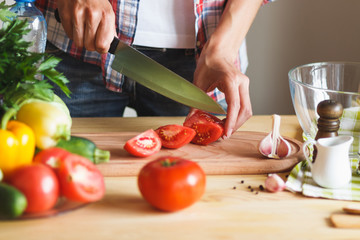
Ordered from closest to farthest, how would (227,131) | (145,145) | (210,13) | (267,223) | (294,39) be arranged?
1. (267,223)
2. (145,145)
3. (227,131)
4. (210,13)
5. (294,39)

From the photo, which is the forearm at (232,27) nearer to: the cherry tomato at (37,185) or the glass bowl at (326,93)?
the glass bowl at (326,93)

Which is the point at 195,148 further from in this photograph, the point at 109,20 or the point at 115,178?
the point at 109,20

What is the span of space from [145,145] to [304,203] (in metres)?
0.40

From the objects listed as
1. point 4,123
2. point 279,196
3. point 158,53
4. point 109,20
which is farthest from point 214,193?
point 158,53

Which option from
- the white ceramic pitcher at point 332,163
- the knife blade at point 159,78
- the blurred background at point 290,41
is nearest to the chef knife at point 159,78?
the knife blade at point 159,78

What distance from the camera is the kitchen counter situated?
0.88 metres

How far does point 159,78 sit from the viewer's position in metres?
1.35

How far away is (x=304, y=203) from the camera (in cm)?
102

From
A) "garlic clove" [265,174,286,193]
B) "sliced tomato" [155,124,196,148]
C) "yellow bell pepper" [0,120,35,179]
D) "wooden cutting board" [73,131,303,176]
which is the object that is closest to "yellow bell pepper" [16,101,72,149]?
"yellow bell pepper" [0,120,35,179]

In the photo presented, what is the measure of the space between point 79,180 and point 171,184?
0.17 metres

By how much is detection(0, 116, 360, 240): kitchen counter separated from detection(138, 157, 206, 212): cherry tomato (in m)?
0.03

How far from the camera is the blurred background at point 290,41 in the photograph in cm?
242

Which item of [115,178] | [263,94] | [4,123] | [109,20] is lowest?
[263,94]

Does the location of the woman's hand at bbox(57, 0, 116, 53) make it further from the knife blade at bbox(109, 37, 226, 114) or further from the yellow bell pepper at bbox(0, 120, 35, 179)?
the yellow bell pepper at bbox(0, 120, 35, 179)
